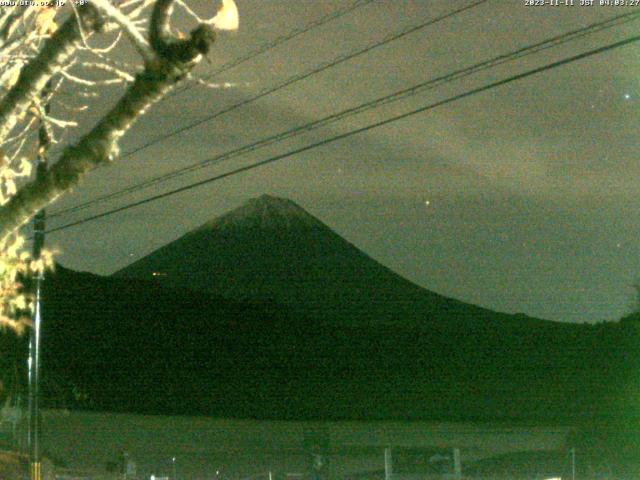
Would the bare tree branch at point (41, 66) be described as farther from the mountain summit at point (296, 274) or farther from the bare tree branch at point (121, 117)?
the mountain summit at point (296, 274)

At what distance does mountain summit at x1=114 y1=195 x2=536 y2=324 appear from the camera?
2147 inches

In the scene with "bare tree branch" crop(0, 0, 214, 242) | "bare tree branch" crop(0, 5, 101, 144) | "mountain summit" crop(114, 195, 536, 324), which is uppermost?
"mountain summit" crop(114, 195, 536, 324)

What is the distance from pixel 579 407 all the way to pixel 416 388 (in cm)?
608

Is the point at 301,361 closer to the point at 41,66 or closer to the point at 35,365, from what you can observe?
the point at 35,365

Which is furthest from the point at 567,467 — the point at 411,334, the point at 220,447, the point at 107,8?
the point at 107,8

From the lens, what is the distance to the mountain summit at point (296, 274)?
54525 millimetres

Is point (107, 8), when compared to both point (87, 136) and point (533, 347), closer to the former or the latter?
point (87, 136)

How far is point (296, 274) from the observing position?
66250mm

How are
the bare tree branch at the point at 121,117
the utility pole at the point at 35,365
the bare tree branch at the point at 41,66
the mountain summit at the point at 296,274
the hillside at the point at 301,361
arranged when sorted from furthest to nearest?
the mountain summit at the point at 296,274, the hillside at the point at 301,361, the utility pole at the point at 35,365, the bare tree branch at the point at 41,66, the bare tree branch at the point at 121,117

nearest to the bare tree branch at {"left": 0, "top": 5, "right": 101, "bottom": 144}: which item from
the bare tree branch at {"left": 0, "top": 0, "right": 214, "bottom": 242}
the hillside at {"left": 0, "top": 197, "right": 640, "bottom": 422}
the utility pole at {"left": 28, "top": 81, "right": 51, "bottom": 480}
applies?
the bare tree branch at {"left": 0, "top": 0, "right": 214, "bottom": 242}

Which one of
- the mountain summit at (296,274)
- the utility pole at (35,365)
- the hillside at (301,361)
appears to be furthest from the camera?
the mountain summit at (296,274)

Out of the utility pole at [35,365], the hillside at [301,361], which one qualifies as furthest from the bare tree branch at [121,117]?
the hillside at [301,361]

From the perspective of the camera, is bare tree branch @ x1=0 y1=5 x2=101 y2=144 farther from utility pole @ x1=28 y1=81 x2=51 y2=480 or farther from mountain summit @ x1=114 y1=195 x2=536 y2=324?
mountain summit @ x1=114 y1=195 x2=536 y2=324

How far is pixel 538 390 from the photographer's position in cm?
3444
